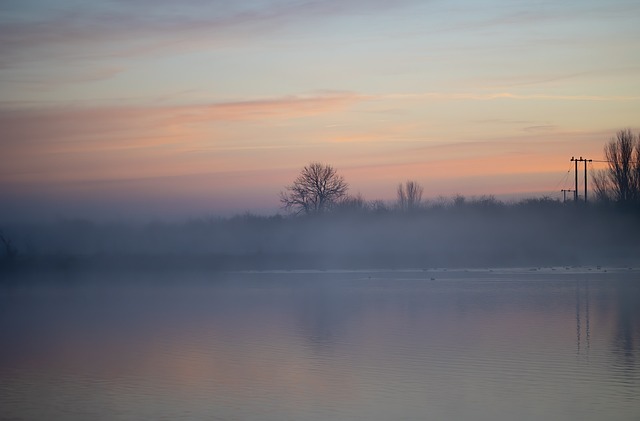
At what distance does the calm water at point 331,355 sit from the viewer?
1034 centimetres

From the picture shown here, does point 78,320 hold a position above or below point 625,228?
below

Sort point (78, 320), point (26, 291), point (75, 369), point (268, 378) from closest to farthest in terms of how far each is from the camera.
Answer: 1. point (268, 378)
2. point (75, 369)
3. point (78, 320)
4. point (26, 291)

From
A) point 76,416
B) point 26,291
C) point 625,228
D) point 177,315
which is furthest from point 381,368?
point 625,228

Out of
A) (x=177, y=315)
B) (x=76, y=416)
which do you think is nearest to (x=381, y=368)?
(x=76, y=416)

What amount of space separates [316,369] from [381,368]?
3.32ft

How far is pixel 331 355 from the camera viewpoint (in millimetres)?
14391

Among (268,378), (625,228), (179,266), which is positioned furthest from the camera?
(625,228)

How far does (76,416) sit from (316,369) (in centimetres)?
406

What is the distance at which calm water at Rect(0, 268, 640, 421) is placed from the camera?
1034 centimetres

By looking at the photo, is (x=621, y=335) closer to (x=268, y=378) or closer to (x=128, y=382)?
(x=268, y=378)

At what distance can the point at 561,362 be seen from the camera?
13.0m

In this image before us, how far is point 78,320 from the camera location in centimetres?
2136

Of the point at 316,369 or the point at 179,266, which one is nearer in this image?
the point at 316,369

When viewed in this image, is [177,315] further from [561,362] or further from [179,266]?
[179,266]
